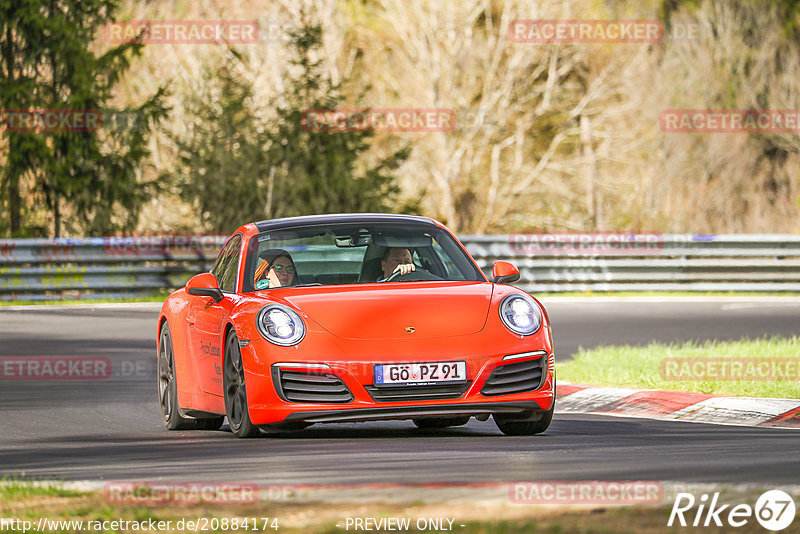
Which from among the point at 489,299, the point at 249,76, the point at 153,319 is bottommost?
the point at 153,319

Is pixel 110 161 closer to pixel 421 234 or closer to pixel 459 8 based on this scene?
pixel 459 8

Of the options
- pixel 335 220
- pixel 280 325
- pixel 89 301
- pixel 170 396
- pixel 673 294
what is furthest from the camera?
pixel 673 294

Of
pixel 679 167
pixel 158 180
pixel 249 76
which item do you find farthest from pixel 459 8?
pixel 158 180

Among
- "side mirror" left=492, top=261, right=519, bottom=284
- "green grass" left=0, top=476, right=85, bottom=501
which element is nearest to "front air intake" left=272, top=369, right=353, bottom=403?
"side mirror" left=492, top=261, right=519, bottom=284

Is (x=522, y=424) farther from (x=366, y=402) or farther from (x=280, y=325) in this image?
(x=280, y=325)

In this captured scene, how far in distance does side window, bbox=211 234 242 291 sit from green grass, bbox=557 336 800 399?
3.40 meters

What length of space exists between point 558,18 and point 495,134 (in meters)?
3.73

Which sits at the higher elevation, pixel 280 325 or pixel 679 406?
pixel 280 325

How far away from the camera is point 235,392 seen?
360 inches

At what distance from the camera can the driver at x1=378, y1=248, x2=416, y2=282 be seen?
985 centimetres

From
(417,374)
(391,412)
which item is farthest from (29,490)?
(417,374)

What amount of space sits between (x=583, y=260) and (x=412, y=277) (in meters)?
16.5

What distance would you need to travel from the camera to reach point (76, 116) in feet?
96.0

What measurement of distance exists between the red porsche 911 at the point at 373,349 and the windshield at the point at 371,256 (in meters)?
0.02
